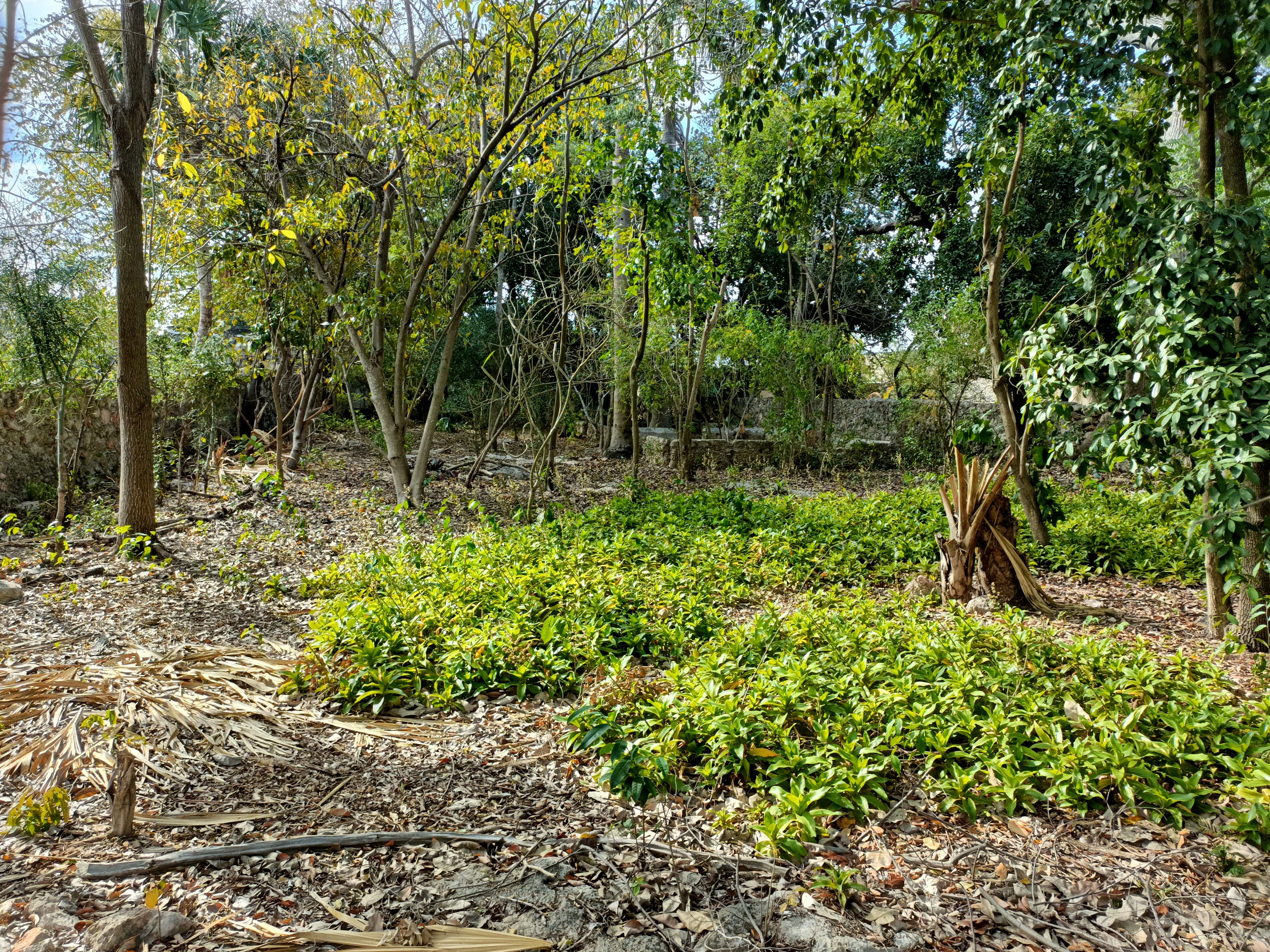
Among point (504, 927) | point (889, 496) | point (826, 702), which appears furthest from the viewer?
point (889, 496)

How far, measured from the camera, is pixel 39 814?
7.54ft

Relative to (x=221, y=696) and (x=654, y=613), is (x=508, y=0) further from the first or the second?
(x=221, y=696)

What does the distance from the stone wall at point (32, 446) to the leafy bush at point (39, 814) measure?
6281mm

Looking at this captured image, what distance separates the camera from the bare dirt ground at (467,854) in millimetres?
2008

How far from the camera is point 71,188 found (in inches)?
298

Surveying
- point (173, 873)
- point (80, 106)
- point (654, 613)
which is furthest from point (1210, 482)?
point (80, 106)

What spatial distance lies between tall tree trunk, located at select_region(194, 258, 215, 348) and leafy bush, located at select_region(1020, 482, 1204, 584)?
8.01 metres

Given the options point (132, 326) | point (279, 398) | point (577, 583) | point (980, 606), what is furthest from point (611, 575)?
point (279, 398)

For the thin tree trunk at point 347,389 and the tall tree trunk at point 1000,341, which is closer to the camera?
the tall tree trunk at point 1000,341

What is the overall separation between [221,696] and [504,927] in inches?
77.4

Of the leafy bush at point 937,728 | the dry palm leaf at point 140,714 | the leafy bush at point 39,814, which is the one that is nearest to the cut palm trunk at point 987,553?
the leafy bush at point 937,728

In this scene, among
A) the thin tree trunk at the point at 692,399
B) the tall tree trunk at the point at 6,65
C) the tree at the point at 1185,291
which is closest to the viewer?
the tall tree trunk at the point at 6,65

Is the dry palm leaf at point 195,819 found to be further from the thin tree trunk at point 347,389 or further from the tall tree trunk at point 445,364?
the thin tree trunk at point 347,389

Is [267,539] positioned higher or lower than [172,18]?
lower
